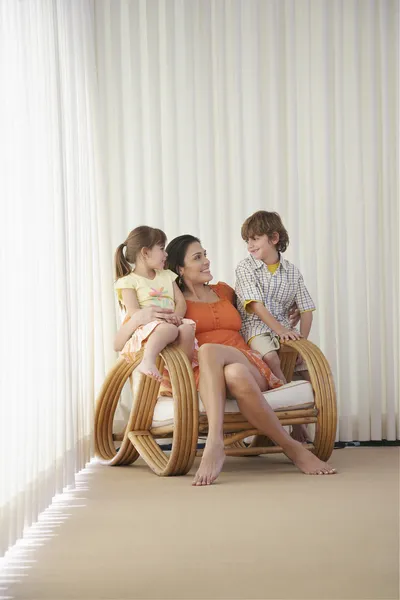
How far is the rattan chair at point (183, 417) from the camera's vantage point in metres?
3.54

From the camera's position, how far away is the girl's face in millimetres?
4113

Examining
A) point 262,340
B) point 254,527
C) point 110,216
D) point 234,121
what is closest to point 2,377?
point 254,527

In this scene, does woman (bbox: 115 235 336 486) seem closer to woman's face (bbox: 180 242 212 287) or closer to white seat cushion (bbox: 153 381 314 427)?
woman's face (bbox: 180 242 212 287)

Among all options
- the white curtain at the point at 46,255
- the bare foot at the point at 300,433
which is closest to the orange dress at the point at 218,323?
the bare foot at the point at 300,433

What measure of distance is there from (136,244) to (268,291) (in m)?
0.71

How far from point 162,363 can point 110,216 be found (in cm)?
120

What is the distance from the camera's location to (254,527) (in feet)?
8.57

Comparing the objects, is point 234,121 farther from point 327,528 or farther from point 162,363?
point 327,528

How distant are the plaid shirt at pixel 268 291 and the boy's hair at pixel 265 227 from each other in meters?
0.11

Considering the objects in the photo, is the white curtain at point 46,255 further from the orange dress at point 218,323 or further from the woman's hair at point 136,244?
the orange dress at point 218,323

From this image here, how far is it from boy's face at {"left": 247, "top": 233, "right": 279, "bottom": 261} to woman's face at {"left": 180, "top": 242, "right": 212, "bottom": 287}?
11.2 inches

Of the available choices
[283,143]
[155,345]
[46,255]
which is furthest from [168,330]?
[283,143]

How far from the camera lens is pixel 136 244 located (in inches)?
163

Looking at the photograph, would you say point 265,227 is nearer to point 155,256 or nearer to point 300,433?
point 155,256
